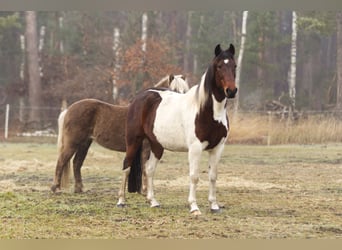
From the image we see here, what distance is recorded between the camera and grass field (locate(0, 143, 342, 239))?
16.2 ft

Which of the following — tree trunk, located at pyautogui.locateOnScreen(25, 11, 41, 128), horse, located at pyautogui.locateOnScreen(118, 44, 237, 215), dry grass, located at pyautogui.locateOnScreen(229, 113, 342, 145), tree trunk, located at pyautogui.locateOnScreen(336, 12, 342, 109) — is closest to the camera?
horse, located at pyautogui.locateOnScreen(118, 44, 237, 215)

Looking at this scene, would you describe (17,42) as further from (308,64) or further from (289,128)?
(289,128)

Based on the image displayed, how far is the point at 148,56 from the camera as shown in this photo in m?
14.9

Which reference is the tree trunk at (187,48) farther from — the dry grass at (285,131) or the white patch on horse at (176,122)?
the white patch on horse at (176,122)

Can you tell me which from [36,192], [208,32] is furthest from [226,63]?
[208,32]

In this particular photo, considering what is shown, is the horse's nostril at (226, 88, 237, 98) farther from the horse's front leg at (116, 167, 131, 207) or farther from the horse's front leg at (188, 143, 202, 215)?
the horse's front leg at (116, 167, 131, 207)

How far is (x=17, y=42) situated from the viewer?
734 inches

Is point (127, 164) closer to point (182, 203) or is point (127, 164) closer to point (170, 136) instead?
point (170, 136)

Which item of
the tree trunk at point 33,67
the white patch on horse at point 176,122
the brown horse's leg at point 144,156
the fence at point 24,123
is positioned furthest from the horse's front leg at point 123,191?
the tree trunk at point 33,67

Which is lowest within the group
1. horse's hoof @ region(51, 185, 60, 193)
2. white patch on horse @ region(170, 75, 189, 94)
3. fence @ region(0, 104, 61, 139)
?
fence @ region(0, 104, 61, 139)

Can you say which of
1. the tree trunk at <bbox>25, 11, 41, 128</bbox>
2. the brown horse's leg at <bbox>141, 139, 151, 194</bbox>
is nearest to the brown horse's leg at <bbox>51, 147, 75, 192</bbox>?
the brown horse's leg at <bbox>141, 139, 151, 194</bbox>

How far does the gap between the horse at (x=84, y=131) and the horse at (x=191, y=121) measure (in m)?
0.64

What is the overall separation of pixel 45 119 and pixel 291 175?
28.5ft

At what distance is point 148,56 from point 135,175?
9.11 meters
